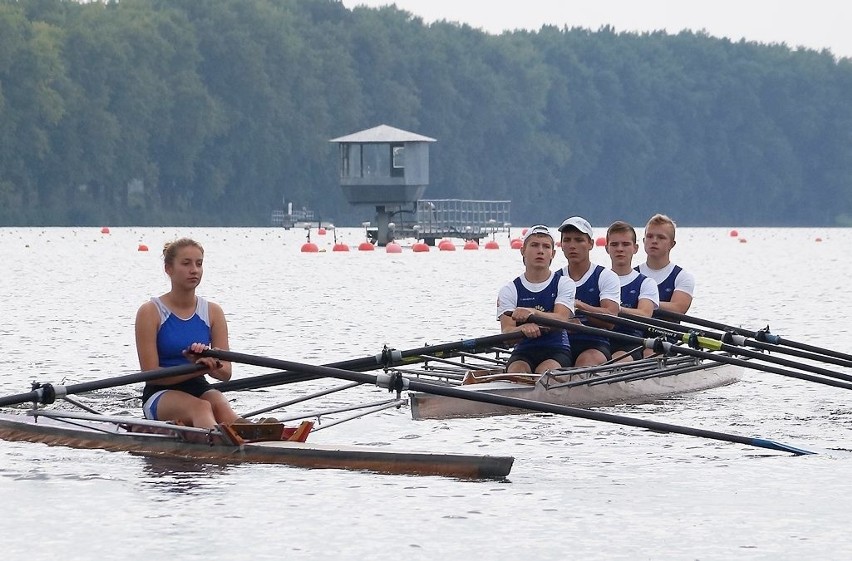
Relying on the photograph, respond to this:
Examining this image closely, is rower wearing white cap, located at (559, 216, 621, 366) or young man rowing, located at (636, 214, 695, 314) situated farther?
young man rowing, located at (636, 214, 695, 314)

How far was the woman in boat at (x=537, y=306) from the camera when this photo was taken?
→ 12.8 meters

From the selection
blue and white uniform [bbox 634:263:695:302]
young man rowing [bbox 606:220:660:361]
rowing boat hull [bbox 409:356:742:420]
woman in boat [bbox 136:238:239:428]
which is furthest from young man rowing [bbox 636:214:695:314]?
woman in boat [bbox 136:238:239:428]

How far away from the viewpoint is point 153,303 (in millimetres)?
10695

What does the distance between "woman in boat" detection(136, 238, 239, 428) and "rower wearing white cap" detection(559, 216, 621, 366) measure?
11.9 feet

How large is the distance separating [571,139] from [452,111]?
43.2 ft

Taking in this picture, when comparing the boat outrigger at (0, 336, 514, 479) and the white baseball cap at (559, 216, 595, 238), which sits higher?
the white baseball cap at (559, 216, 595, 238)

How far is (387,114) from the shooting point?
105125 mm

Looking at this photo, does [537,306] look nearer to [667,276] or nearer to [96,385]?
[667,276]

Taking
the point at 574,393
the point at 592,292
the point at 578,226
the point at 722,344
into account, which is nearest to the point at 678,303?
the point at 592,292

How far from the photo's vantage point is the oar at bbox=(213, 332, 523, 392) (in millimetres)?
11617

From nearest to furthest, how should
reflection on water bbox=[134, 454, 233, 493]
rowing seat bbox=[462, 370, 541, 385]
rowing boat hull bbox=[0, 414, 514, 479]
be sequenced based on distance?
reflection on water bbox=[134, 454, 233, 493] → rowing boat hull bbox=[0, 414, 514, 479] → rowing seat bbox=[462, 370, 541, 385]

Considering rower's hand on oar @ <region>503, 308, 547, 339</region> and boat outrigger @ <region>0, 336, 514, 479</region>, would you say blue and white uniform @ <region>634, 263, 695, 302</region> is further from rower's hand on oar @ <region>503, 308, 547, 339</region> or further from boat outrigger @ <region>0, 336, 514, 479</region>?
boat outrigger @ <region>0, 336, 514, 479</region>

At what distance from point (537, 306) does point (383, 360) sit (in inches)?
73.7

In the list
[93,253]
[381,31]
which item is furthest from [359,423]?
[381,31]
